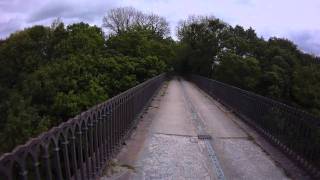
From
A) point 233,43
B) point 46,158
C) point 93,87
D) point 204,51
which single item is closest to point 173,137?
point 46,158

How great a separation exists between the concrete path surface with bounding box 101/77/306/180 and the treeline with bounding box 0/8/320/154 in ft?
25.5

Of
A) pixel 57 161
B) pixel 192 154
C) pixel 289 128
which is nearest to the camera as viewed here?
pixel 57 161

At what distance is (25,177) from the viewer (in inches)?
145

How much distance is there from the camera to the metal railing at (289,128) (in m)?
7.44

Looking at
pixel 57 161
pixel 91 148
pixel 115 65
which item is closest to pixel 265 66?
pixel 115 65

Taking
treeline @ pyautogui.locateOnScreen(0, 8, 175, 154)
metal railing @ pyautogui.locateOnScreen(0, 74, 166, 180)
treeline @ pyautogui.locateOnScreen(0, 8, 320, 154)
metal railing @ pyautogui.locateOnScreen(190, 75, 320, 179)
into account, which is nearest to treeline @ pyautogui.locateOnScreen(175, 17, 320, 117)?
treeline @ pyautogui.locateOnScreen(0, 8, 320, 154)

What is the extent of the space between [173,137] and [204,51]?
62665 millimetres

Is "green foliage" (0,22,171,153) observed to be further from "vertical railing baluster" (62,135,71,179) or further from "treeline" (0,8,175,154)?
"vertical railing baluster" (62,135,71,179)

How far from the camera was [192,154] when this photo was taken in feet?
28.2

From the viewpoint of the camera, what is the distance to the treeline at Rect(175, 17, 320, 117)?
150 feet

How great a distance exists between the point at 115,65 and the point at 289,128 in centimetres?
1865

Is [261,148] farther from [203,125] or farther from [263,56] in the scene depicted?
[263,56]

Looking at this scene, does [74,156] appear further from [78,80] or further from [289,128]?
[78,80]

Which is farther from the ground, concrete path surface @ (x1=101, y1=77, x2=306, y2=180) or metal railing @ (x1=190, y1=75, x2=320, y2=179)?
metal railing @ (x1=190, y1=75, x2=320, y2=179)
